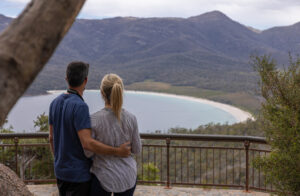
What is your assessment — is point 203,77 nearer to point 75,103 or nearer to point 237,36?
point 237,36

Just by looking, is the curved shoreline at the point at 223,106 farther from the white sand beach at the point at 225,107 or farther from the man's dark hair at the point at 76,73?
the man's dark hair at the point at 76,73

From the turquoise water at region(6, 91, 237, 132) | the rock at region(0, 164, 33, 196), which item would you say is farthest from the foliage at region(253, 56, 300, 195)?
the turquoise water at region(6, 91, 237, 132)

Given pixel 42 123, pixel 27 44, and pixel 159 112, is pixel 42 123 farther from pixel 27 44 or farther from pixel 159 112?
pixel 159 112

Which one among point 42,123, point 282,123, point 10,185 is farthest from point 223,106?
point 10,185

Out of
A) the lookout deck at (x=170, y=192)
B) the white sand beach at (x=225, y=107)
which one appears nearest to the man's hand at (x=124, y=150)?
the lookout deck at (x=170, y=192)

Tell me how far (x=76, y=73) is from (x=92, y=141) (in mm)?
420

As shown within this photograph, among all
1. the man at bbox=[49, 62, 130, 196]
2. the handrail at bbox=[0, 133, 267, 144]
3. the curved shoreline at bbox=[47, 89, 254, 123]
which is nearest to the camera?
the man at bbox=[49, 62, 130, 196]

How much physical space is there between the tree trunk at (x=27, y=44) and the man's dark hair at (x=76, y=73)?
2.38 ft

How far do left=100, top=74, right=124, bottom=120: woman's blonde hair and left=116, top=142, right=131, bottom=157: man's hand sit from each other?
0.18 meters

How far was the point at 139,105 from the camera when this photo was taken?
83250 millimetres

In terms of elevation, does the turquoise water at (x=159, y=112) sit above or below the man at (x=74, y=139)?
below

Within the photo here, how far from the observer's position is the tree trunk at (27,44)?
3.92 feet

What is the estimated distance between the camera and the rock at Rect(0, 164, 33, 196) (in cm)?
284

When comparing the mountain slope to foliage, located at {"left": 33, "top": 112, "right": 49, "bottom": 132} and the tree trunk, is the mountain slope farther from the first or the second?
the tree trunk
